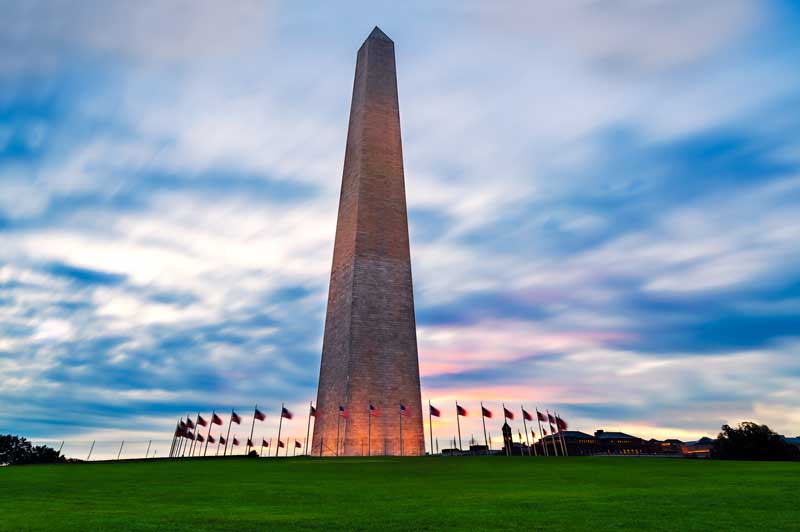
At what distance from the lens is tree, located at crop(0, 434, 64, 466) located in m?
63.1

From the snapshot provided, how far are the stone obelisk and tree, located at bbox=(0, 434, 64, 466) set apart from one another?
3998 cm

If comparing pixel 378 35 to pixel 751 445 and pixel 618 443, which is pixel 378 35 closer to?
pixel 751 445

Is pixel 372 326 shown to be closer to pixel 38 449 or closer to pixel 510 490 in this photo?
pixel 510 490

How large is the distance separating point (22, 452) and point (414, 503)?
70349 millimetres

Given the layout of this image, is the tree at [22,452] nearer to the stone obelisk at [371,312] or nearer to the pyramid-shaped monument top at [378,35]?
the stone obelisk at [371,312]

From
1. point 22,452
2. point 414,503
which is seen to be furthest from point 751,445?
point 22,452

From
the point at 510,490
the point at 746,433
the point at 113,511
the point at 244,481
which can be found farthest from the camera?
the point at 746,433

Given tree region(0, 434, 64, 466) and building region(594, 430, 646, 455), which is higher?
building region(594, 430, 646, 455)

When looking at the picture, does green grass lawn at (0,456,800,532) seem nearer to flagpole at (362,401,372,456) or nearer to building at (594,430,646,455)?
flagpole at (362,401,372,456)

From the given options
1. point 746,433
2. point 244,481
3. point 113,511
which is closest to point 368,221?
point 244,481

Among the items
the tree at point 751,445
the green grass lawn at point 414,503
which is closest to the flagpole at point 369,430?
the green grass lawn at point 414,503

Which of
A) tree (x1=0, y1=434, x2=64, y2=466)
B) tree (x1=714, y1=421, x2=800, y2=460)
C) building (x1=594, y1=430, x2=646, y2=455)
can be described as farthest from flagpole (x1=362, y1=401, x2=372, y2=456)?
building (x1=594, y1=430, x2=646, y2=455)

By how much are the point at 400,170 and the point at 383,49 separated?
1311 centimetres

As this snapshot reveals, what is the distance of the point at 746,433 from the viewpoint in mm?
51812
